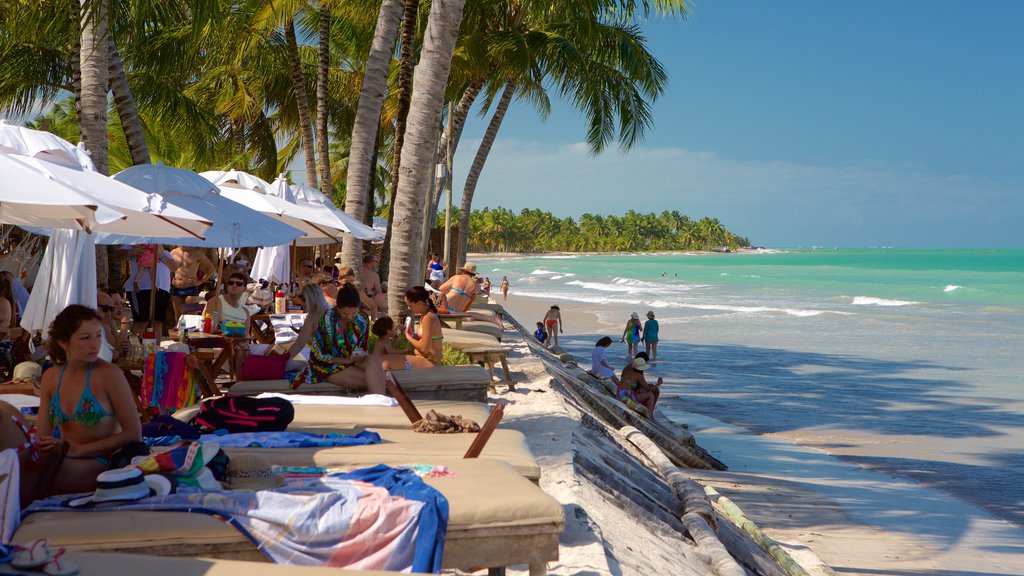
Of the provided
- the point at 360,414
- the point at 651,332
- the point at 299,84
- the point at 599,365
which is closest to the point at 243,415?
the point at 360,414

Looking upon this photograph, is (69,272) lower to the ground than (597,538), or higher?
higher

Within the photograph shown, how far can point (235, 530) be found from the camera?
377cm

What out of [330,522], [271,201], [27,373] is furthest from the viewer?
[271,201]

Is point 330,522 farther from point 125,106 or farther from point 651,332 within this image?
point 651,332

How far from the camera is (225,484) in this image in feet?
14.2

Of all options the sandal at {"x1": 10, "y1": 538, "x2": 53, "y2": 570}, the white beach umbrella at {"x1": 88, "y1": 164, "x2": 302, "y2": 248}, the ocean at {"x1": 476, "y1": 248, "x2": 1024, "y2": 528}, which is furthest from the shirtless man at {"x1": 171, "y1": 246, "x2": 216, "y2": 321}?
the sandal at {"x1": 10, "y1": 538, "x2": 53, "y2": 570}

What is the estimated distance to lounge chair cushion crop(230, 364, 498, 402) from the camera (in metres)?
7.39

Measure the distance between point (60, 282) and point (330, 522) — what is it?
4624 millimetres

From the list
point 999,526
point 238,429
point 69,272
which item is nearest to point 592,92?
point 999,526

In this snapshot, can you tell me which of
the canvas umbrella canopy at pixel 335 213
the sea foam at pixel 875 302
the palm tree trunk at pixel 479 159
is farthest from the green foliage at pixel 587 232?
the canvas umbrella canopy at pixel 335 213

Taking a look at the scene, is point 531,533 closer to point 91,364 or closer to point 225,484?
point 225,484

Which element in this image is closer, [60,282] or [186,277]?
[60,282]

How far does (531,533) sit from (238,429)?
94.2 inches

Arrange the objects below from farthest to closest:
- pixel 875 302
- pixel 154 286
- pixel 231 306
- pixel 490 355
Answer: pixel 875 302
pixel 154 286
pixel 490 355
pixel 231 306
